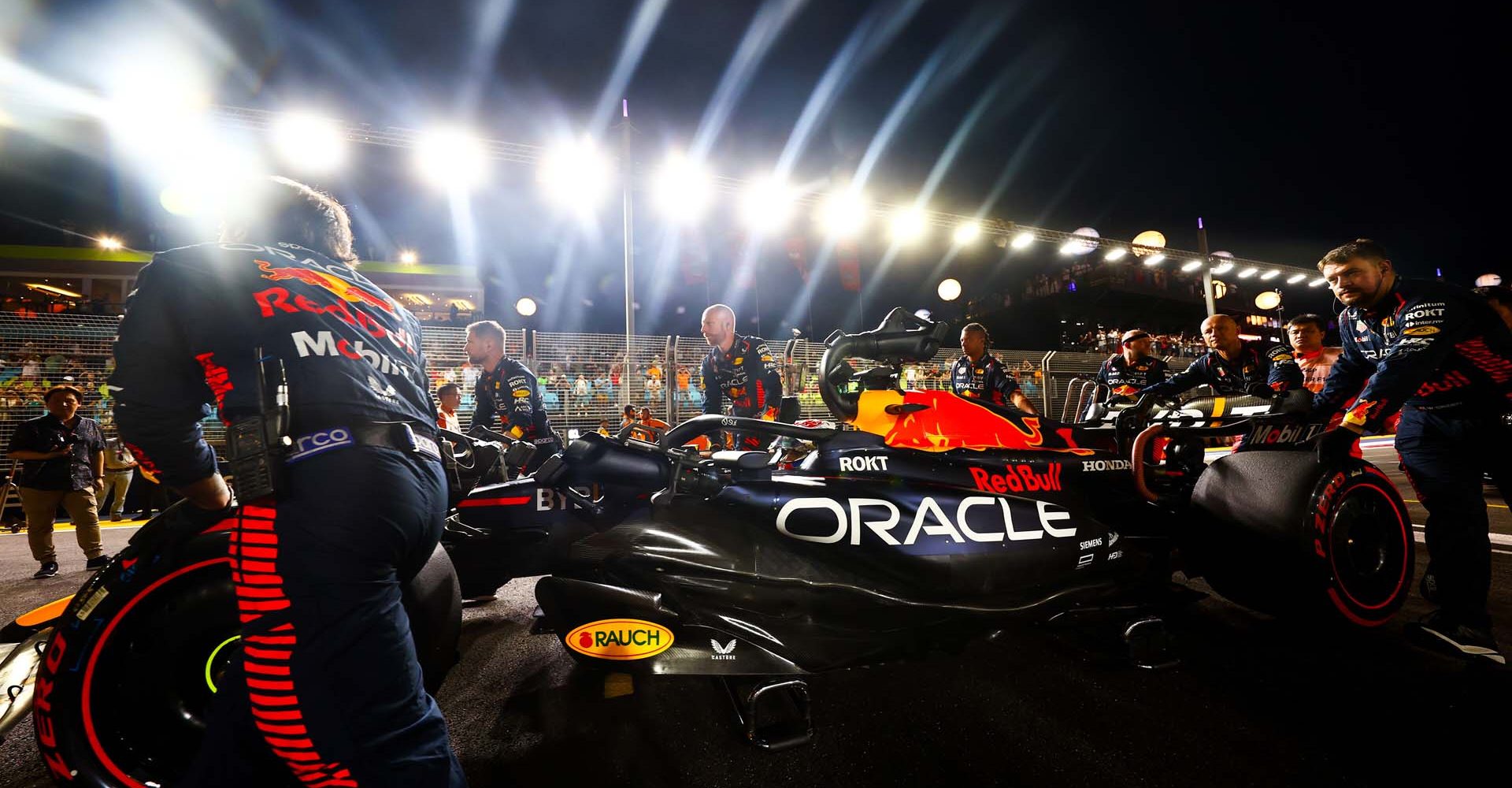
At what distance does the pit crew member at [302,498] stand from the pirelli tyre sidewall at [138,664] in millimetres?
379

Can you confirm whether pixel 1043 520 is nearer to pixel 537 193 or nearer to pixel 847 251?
pixel 537 193

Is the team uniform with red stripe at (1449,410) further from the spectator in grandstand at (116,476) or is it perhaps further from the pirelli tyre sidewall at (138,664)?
the spectator in grandstand at (116,476)

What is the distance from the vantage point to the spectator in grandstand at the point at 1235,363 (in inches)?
185

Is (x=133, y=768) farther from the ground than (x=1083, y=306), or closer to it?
closer to it

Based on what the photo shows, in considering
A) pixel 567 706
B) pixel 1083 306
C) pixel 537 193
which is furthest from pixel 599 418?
pixel 1083 306

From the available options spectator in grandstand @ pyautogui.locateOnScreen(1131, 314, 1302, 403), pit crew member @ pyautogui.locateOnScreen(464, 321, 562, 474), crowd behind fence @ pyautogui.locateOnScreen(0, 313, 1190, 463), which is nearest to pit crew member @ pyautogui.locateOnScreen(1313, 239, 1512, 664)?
spectator in grandstand @ pyautogui.locateOnScreen(1131, 314, 1302, 403)

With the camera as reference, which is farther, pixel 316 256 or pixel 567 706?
pixel 567 706

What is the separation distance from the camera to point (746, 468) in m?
1.82

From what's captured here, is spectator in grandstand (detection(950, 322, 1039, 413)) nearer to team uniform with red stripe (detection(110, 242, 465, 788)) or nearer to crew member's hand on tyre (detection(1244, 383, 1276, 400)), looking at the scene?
crew member's hand on tyre (detection(1244, 383, 1276, 400))

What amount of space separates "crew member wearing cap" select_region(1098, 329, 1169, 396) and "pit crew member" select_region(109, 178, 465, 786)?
6102 mm

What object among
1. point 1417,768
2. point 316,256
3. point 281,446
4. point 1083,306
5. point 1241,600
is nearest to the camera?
point 281,446

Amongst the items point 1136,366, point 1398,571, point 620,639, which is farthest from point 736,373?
point 1398,571

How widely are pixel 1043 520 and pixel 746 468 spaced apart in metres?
1.11

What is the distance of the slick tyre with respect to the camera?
214 centimetres
